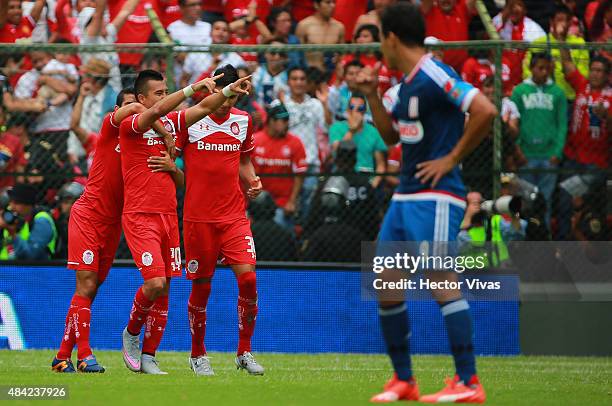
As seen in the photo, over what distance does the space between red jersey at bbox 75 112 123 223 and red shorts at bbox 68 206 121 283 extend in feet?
0.24

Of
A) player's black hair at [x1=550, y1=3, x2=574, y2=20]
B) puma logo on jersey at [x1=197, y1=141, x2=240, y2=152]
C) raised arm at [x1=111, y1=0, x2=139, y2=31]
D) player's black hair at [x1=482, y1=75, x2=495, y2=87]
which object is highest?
raised arm at [x1=111, y1=0, x2=139, y2=31]

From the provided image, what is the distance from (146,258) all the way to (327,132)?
14.7 ft

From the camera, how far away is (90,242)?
32.7 ft

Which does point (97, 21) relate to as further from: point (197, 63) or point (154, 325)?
point (154, 325)

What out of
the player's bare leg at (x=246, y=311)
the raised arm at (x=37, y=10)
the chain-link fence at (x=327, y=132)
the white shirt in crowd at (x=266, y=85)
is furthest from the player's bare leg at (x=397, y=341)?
the raised arm at (x=37, y=10)

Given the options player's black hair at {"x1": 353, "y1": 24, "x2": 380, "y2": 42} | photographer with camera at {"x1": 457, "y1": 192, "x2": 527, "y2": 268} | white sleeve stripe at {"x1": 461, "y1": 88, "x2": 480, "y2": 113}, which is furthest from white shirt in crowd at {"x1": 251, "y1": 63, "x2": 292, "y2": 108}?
white sleeve stripe at {"x1": 461, "y1": 88, "x2": 480, "y2": 113}

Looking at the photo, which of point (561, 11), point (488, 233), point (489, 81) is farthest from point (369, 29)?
point (488, 233)

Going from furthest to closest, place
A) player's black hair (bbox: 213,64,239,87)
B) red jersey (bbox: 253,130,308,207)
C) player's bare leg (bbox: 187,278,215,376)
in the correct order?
red jersey (bbox: 253,130,308,207) < player's bare leg (bbox: 187,278,215,376) < player's black hair (bbox: 213,64,239,87)

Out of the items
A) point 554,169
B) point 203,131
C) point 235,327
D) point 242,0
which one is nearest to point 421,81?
point 203,131

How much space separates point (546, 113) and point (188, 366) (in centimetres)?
532

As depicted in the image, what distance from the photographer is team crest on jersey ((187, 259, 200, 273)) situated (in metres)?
10.2

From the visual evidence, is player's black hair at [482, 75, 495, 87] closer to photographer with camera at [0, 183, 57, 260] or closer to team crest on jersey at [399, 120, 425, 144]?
photographer with camera at [0, 183, 57, 260]

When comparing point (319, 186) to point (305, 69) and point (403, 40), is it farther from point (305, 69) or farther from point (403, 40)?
point (403, 40)

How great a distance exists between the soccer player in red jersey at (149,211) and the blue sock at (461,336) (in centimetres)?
317
